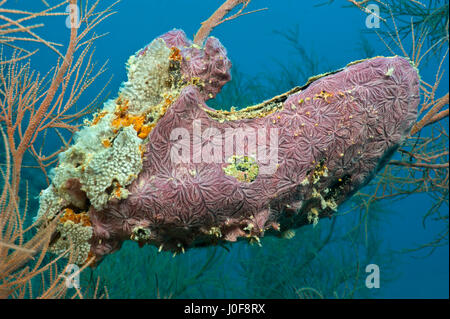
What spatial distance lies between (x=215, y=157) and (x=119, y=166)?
62cm

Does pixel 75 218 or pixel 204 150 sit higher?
pixel 204 150

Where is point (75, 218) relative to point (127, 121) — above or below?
below

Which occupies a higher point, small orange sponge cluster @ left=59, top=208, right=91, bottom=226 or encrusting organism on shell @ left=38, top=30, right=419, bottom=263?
encrusting organism on shell @ left=38, top=30, right=419, bottom=263

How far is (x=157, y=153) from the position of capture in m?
2.11

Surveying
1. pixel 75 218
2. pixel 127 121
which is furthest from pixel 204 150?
pixel 75 218

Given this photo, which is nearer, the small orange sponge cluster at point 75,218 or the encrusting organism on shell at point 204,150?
the encrusting organism on shell at point 204,150

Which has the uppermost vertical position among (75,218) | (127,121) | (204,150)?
(127,121)

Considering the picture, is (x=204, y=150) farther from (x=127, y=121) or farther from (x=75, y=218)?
(x=75, y=218)

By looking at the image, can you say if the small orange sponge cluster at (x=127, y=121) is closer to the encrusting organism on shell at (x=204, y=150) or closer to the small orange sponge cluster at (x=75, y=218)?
the encrusting organism on shell at (x=204, y=150)

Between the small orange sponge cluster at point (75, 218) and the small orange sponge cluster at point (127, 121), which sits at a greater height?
the small orange sponge cluster at point (127, 121)

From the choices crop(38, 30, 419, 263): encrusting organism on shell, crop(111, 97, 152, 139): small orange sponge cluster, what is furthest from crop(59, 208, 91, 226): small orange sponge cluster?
crop(111, 97, 152, 139): small orange sponge cluster

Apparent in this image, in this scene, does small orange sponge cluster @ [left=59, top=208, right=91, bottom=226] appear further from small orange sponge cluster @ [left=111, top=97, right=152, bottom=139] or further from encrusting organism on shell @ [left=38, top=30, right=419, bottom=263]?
small orange sponge cluster @ [left=111, top=97, right=152, bottom=139]

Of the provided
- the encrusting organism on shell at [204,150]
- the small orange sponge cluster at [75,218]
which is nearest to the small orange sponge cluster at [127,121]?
the encrusting organism on shell at [204,150]

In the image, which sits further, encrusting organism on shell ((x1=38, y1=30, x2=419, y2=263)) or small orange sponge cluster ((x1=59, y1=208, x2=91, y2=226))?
small orange sponge cluster ((x1=59, y1=208, x2=91, y2=226))
